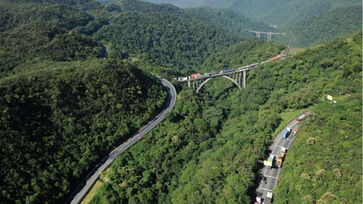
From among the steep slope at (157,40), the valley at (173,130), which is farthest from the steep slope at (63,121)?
the steep slope at (157,40)

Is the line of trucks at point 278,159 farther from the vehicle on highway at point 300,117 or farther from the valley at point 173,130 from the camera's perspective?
the valley at point 173,130

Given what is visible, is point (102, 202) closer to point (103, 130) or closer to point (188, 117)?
point (103, 130)

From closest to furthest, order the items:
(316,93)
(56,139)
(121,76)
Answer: (56,139), (316,93), (121,76)

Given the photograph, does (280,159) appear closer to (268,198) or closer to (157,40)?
(268,198)

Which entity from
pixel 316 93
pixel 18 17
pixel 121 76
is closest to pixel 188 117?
pixel 121 76

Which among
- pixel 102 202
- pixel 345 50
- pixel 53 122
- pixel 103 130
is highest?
pixel 345 50

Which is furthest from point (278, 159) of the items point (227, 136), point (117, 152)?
point (117, 152)
